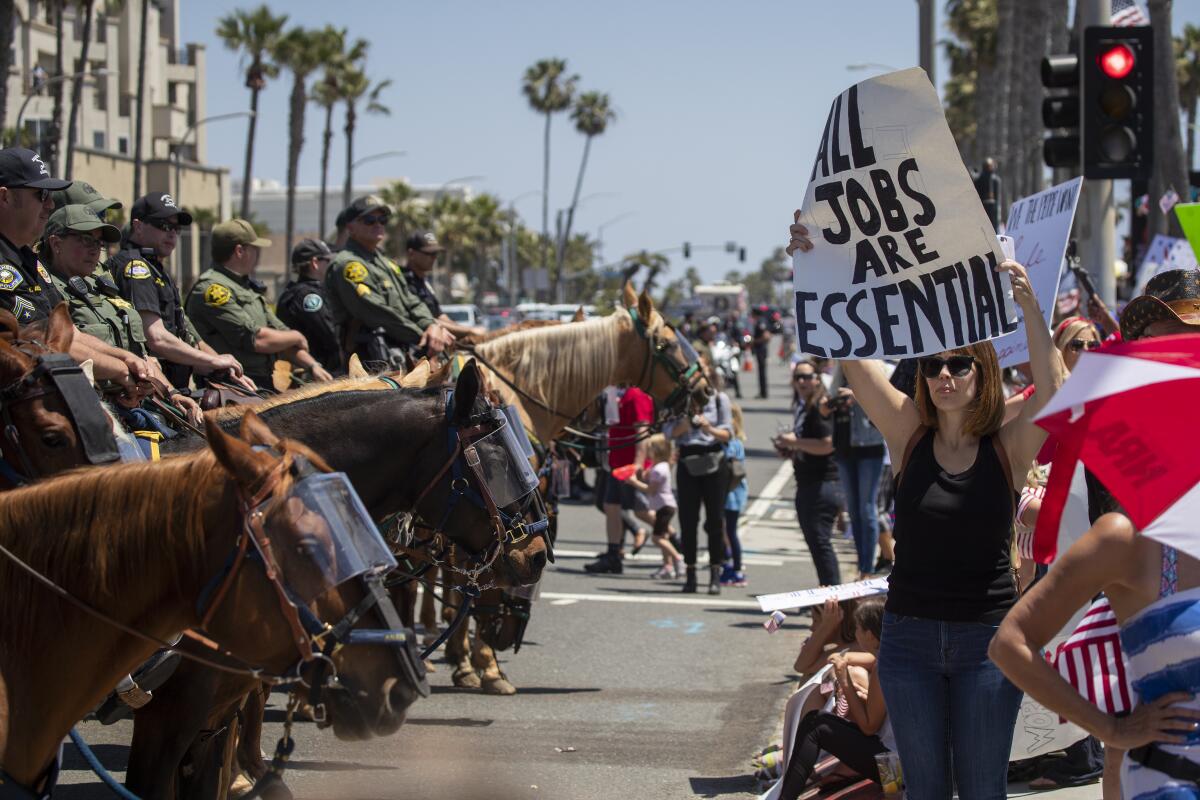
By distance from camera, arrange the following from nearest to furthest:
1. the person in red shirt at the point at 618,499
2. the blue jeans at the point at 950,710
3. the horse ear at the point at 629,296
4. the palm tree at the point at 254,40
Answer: the blue jeans at the point at 950,710, the horse ear at the point at 629,296, the person in red shirt at the point at 618,499, the palm tree at the point at 254,40

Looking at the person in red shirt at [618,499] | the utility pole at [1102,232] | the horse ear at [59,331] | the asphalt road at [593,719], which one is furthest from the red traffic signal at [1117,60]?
the horse ear at [59,331]

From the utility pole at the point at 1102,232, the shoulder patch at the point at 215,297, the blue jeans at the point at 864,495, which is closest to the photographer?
the shoulder patch at the point at 215,297

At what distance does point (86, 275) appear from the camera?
6969 millimetres

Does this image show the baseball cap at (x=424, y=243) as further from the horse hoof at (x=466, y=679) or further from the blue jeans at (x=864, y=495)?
the blue jeans at (x=864, y=495)

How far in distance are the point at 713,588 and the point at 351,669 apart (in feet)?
34.0

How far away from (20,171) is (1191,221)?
4.49 m

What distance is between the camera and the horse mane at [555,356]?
32.3 feet

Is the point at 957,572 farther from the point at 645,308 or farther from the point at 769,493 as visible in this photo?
the point at 769,493

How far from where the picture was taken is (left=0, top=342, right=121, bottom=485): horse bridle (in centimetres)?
481

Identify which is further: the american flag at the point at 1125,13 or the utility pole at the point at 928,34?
the utility pole at the point at 928,34

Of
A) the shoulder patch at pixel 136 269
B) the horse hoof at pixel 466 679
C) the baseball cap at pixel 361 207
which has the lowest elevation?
the horse hoof at pixel 466 679

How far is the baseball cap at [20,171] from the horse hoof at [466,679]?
4938 mm

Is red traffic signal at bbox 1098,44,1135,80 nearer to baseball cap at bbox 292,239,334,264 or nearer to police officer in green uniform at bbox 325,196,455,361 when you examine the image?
police officer in green uniform at bbox 325,196,455,361

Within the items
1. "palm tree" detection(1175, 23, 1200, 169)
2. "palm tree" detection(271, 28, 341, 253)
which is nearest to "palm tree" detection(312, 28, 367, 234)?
"palm tree" detection(271, 28, 341, 253)
